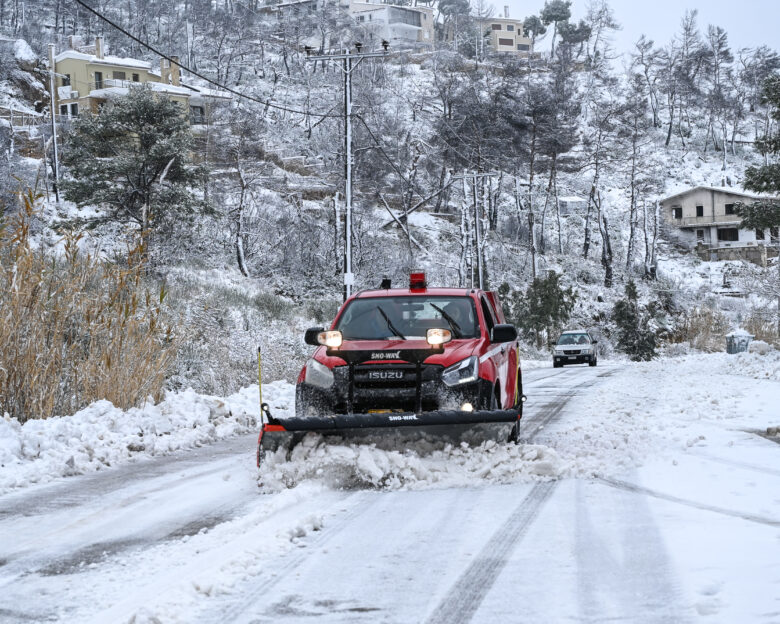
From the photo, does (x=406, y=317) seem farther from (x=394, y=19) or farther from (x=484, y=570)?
(x=394, y=19)

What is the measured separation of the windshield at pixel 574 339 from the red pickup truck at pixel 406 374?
26725 mm

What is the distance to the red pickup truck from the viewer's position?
24.1ft

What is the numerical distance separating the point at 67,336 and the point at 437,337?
17.0 ft

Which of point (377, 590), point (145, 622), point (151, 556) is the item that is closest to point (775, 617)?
point (377, 590)

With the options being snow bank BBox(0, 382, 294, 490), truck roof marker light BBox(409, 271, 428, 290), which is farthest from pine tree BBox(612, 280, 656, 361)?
truck roof marker light BBox(409, 271, 428, 290)

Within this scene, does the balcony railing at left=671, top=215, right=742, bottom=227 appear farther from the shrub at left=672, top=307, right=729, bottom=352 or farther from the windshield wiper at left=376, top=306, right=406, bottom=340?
the windshield wiper at left=376, top=306, right=406, bottom=340

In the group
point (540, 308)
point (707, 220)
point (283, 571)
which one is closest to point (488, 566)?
point (283, 571)

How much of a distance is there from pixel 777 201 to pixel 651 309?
20.5m

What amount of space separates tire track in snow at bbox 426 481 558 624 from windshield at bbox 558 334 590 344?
2983 centimetres

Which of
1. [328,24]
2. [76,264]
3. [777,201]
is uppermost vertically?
[328,24]

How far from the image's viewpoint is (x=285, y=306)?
119ft

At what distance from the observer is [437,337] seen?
8227 millimetres

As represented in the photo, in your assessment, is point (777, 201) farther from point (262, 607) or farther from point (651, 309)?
point (262, 607)

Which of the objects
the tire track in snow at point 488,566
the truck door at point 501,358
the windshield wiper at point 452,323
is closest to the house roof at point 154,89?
the truck door at point 501,358
